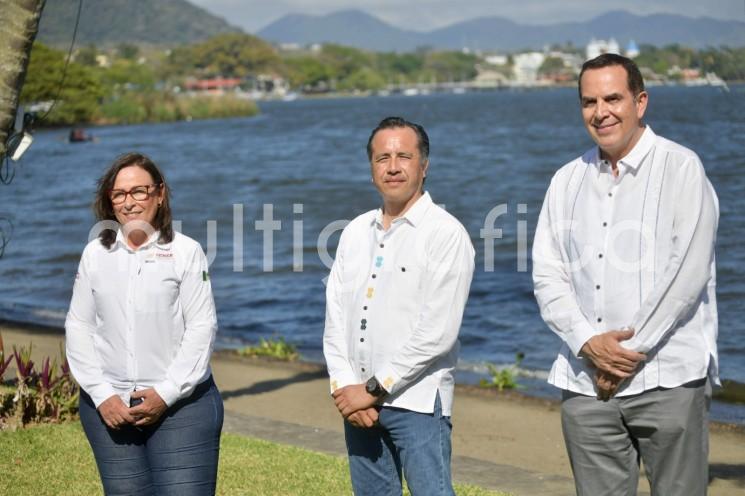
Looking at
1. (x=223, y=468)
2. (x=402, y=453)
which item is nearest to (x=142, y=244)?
(x=402, y=453)

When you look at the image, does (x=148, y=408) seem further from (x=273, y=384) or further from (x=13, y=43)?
(x=273, y=384)

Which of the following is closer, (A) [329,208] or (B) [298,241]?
(B) [298,241]

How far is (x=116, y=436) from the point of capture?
4.40 meters

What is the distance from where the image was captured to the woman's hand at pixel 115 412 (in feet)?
14.1

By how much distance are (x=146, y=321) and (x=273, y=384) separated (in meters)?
7.21

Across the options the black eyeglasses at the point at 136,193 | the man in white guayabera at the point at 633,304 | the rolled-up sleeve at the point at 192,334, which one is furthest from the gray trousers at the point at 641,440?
the black eyeglasses at the point at 136,193

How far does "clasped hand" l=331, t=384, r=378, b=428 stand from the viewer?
4230 millimetres

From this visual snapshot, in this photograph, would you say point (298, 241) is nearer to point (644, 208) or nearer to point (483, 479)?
point (483, 479)

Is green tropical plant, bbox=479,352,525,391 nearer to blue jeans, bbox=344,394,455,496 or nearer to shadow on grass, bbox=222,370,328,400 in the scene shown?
shadow on grass, bbox=222,370,328,400

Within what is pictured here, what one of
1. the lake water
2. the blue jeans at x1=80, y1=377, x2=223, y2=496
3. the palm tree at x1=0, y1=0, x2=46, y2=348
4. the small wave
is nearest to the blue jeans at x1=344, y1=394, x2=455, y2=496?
the blue jeans at x1=80, y1=377, x2=223, y2=496

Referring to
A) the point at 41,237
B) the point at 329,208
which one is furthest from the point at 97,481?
the point at 329,208

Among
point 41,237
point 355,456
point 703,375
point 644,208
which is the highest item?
point 644,208

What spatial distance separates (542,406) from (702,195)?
6853 millimetres

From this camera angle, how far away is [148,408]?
4277 millimetres
